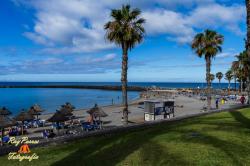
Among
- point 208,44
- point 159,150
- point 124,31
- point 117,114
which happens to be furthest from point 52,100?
point 159,150

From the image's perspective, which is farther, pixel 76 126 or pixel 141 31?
pixel 76 126

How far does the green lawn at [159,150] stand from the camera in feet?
30.7

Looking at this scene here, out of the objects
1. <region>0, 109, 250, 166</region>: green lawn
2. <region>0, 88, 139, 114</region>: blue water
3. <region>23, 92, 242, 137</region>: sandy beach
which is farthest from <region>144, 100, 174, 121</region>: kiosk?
<region>0, 88, 139, 114</region>: blue water

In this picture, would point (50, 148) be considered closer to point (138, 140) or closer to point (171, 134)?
point (138, 140)

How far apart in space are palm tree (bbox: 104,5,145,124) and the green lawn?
10.0m

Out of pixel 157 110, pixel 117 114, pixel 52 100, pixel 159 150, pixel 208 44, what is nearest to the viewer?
pixel 159 150

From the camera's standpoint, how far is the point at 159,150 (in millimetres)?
10711

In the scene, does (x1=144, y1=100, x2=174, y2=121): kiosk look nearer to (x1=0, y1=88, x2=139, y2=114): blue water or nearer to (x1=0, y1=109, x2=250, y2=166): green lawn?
(x1=0, y1=109, x2=250, y2=166): green lawn

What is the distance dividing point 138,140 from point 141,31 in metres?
13.4

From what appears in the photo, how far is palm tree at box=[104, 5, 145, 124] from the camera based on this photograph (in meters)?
23.5

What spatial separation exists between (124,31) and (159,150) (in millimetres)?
14515

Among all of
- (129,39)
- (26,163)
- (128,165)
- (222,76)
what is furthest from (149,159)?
(222,76)

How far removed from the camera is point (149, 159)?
9586mm

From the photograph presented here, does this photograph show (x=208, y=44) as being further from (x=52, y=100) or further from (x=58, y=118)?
(x=52, y=100)
